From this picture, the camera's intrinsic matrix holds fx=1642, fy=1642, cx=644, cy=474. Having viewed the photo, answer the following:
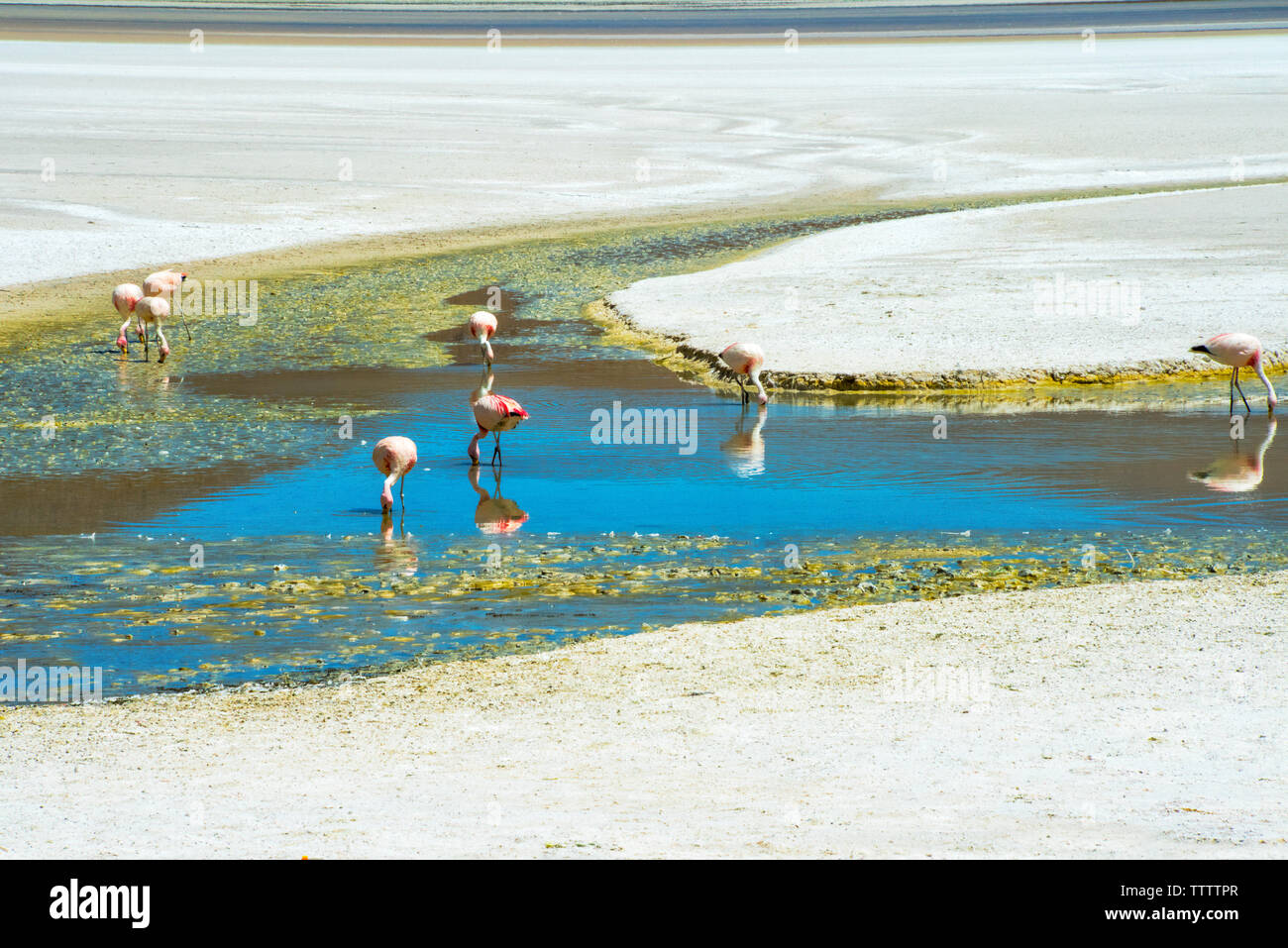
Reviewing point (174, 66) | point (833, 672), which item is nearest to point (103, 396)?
point (833, 672)

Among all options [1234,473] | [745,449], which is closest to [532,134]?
[745,449]

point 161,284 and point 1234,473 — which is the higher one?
point 161,284

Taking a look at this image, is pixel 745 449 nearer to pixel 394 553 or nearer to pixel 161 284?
pixel 394 553

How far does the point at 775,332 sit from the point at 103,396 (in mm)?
6438

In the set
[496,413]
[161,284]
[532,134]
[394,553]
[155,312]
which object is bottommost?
[394,553]

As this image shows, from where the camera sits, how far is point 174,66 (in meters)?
46.5

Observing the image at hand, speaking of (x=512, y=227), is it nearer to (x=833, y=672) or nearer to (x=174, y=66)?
(x=833, y=672)

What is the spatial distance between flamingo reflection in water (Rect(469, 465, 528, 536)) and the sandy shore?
243 cm

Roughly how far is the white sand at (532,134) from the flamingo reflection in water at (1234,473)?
15.4 m

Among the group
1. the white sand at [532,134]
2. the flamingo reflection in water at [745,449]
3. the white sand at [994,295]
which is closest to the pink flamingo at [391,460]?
the flamingo reflection in water at [745,449]

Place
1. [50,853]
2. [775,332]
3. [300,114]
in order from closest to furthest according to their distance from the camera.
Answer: [50,853] → [775,332] → [300,114]

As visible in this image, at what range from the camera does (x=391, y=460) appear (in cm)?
1038

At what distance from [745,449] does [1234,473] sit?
139 inches
